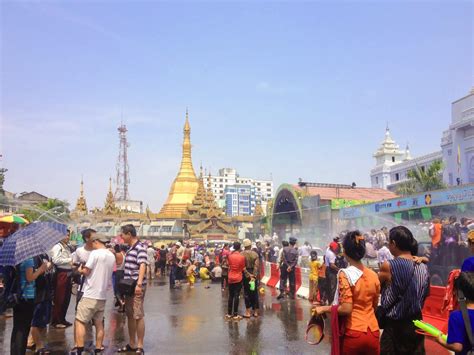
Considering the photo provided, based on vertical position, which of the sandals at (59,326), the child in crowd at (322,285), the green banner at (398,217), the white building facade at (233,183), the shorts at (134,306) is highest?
the white building facade at (233,183)

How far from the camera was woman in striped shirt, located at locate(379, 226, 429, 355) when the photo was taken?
401cm

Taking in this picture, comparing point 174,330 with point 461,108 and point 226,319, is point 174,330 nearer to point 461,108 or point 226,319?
point 226,319

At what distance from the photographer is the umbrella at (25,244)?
5.62 metres

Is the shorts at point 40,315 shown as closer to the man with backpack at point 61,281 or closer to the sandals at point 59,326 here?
the man with backpack at point 61,281

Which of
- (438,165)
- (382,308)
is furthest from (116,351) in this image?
(438,165)

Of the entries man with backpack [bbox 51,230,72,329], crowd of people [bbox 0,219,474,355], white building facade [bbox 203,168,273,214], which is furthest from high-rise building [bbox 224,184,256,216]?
man with backpack [bbox 51,230,72,329]

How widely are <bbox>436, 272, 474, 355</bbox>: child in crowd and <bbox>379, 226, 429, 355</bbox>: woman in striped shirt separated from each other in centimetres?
87

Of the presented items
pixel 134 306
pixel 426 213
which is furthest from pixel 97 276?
pixel 426 213

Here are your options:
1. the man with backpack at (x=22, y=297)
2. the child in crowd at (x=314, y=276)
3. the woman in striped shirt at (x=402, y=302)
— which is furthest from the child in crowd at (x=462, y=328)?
the child in crowd at (x=314, y=276)

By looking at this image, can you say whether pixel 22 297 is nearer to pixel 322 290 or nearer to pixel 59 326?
pixel 59 326

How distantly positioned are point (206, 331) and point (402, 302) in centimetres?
534

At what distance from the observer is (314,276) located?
12.6 m

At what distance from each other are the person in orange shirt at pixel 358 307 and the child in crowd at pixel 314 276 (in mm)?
8649

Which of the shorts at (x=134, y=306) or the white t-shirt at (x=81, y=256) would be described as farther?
the white t-shirt at (x=81, y=256)
